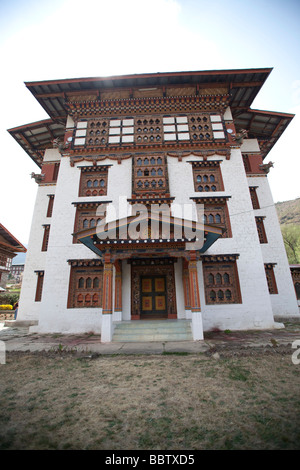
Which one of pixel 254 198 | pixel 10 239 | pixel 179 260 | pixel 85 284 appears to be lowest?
pixel 85 284

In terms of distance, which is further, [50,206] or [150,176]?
[50,206]

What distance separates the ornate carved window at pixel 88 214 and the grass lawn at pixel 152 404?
858 cm

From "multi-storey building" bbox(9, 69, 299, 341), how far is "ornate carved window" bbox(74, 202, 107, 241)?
0.07 meters

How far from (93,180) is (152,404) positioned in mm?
13337

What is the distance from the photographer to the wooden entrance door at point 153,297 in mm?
12093

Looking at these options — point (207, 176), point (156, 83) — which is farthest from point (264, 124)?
point (156, 83)

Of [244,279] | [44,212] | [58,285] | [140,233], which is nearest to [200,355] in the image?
[140,233]

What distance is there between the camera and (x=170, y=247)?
32.1 ft

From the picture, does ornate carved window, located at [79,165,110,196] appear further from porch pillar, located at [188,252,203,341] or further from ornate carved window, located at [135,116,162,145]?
porch pillar, located at [188,252,203,341]

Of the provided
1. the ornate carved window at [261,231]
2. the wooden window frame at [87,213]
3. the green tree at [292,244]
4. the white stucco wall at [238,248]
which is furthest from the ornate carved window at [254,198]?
the green tree at [292,244]

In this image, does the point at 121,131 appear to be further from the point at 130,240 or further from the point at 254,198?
the point at 254,198

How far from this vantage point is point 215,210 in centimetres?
1352

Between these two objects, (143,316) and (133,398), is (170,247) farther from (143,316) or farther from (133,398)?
(133,398)

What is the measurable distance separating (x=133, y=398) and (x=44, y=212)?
48.2ft
